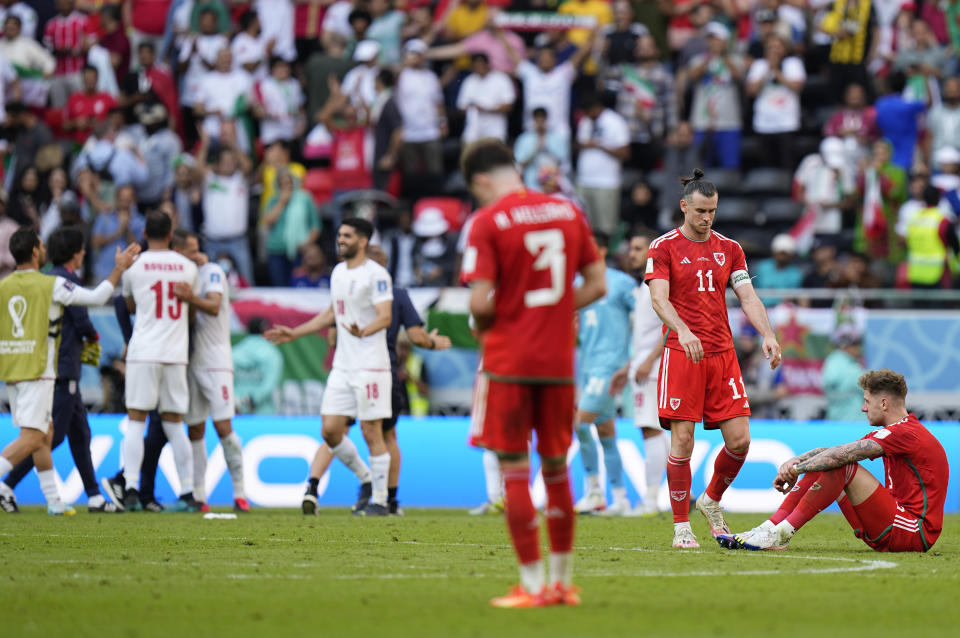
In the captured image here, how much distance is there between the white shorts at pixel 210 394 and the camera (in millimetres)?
13383

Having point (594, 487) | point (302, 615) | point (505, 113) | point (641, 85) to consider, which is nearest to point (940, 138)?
point (641, 85)

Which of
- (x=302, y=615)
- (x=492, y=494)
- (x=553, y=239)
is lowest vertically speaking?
(x=492, y=494)

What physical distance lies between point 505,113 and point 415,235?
8.68ft

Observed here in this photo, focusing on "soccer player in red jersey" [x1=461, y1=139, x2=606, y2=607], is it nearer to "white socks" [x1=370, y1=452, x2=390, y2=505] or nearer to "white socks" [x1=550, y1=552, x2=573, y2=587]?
"white socks" [x1=550, y1=552, x2=573, y2=587]

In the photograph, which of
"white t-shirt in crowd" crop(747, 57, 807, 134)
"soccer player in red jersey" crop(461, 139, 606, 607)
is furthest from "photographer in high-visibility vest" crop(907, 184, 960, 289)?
"soccer player in red jersey" crop(461, 139, 606, 607)

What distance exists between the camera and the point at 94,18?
23203mm

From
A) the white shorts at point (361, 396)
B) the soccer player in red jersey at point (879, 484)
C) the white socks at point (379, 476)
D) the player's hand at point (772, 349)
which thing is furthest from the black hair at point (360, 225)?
the soccer player in red jersey at point (879, 484)

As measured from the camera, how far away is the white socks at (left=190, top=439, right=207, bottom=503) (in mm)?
13648

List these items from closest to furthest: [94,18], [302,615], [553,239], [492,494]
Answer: [302,615]
[553,239]
[492,494]
[94,18]

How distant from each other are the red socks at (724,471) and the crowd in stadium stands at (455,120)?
9.57 meters

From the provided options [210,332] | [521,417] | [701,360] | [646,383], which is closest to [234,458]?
[210,332]

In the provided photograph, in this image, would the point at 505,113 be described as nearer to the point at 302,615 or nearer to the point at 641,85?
the point at 641,85

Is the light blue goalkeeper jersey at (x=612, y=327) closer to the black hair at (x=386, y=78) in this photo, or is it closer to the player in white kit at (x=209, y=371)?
the player in white kit at (x=209, y=371)

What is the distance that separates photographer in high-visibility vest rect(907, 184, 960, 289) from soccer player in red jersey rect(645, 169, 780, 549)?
9.88 meters
